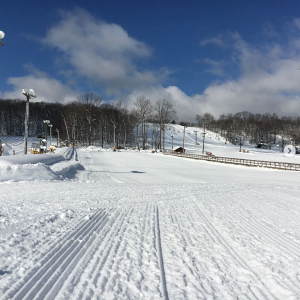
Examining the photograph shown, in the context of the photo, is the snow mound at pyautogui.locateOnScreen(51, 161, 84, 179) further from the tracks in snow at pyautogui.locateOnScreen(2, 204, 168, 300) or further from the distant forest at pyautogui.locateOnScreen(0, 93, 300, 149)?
the distant forest at pyautogui.locateOnScreen(0, 93, 300, 149)

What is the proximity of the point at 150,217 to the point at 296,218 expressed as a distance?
13.4 ft

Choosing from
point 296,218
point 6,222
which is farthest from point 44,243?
point 296,218

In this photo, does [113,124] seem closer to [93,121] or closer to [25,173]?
[93,121]

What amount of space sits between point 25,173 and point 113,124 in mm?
56237

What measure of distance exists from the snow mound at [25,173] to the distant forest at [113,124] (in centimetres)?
4299

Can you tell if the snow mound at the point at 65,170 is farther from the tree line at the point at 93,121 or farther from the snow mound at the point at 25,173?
the tree line at the point at 93,121

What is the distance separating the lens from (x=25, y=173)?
32.3ft

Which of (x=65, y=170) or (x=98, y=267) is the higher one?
(x=98, y=267)

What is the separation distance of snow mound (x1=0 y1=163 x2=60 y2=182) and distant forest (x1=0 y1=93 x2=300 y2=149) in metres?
43.0

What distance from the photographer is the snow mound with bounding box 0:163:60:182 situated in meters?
9.20

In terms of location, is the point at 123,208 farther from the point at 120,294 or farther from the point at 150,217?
the point at 120,294

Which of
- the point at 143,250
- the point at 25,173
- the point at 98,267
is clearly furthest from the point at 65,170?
the point at 98,267

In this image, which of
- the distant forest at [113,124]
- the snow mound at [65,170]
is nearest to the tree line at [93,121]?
the distant forest at [113,124]

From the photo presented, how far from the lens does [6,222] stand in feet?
14.3
